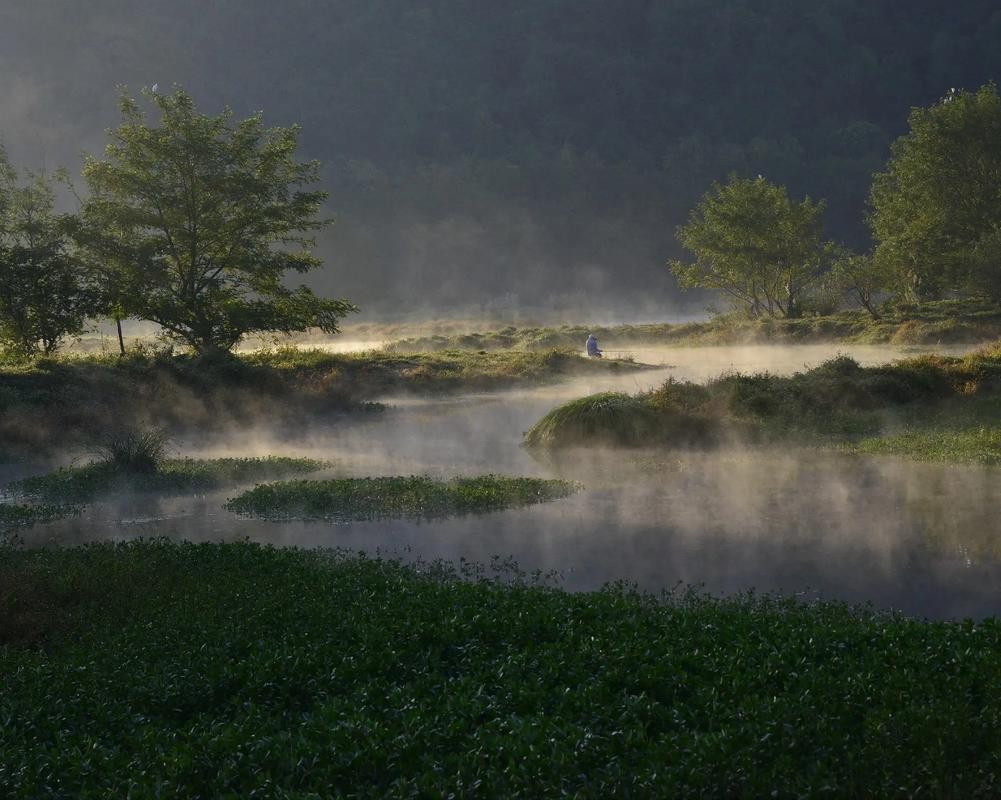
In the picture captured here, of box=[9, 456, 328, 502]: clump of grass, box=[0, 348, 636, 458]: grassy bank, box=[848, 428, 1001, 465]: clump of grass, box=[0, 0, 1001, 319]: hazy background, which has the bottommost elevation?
box=[848, 428, 1001, 465]: clump of grass

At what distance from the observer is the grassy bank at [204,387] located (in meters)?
30.9

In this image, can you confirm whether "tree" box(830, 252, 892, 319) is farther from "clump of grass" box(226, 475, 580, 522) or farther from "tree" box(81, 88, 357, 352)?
"clump of grass" box(226, 475, 580, 522)

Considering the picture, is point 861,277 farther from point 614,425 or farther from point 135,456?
point 135,456

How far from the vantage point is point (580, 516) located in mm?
19500

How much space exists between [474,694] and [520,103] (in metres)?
175

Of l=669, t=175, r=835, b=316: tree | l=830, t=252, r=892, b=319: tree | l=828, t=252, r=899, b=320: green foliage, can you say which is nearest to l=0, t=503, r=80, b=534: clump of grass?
l=828, t=252, r=899, b=320: green foliage

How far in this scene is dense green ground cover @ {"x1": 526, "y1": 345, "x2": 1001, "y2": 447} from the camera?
27.4 meters

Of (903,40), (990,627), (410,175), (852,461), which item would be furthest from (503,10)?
(990,627)

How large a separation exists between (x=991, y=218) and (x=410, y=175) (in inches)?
4234

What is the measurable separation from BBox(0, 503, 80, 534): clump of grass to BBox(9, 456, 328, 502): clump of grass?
1090 millimetres

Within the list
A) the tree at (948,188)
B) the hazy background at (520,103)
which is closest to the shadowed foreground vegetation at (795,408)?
the tree at (948,188)

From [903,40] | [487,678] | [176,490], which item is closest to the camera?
[487,678]

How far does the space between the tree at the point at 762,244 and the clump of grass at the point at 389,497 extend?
178 feet

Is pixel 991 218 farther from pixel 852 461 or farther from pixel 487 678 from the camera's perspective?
pixel 487 678
